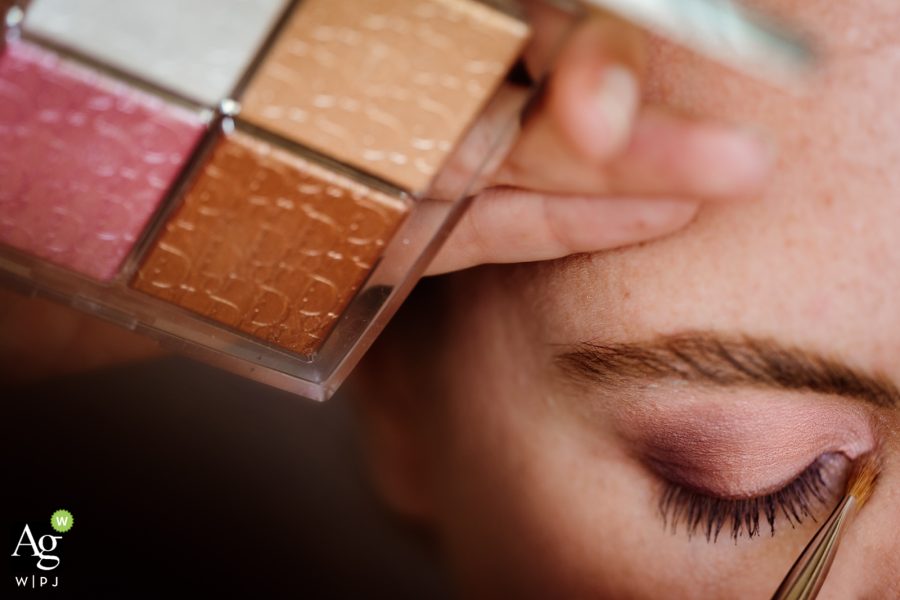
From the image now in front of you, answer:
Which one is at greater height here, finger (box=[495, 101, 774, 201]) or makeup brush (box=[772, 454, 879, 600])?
finger (box=[495, 101, 774, 201])

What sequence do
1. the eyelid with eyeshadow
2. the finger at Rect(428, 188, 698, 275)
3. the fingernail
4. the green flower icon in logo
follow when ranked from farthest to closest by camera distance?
the green flower icon in logo → the eyelid with eyeshadow → the finger at Rect(428, 188, 698, 275) → the fingernail

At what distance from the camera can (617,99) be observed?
39 cm

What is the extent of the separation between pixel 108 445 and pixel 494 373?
0.52m

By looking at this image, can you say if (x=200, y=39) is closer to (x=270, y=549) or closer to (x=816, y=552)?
(x=816, y=552)

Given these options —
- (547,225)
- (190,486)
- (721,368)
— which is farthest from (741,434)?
(190,486)

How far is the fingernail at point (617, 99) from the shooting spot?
39 centimetres

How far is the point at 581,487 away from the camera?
66 centimetres

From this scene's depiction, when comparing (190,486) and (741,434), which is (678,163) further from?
(190,486)

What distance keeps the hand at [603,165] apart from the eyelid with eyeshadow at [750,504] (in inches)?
8.7

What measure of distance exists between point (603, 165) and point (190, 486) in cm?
76

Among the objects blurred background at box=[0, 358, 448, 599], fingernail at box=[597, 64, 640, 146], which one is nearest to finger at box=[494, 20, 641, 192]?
fingernail at box=[597, 64, 640, 146]

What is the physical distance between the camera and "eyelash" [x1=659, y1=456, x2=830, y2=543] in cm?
60

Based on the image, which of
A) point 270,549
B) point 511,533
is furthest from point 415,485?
point 511,533

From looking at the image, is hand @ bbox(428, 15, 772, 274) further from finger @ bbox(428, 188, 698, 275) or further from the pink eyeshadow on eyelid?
the pink eyeshadow on eyelid
